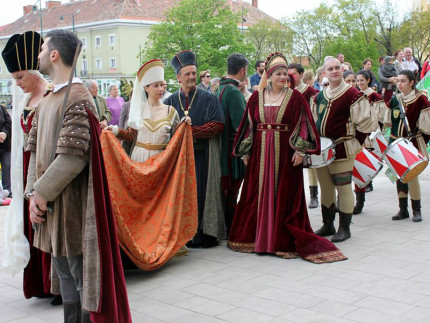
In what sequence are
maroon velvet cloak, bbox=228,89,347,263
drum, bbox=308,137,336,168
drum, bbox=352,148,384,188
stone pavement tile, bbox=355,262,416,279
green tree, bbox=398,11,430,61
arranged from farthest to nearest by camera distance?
green tree, bbox=398,11,430,61
drum, bbox=352,148,384,188
drum, bbox=308,137,336,168
maroon velvet cloak, bbox=228,89,347,263
stone pavement tile, bbox=355,262,416,279

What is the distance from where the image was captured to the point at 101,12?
226 feet

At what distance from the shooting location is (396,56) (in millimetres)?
15828

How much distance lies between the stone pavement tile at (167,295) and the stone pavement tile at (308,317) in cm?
93

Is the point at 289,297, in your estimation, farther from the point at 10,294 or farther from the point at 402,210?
the point at 402,210

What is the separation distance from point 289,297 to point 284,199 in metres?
1.49

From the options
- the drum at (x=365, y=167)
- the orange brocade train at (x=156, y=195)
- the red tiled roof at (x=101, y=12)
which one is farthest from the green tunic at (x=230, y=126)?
the red tiled roof at (x=101, y=12)

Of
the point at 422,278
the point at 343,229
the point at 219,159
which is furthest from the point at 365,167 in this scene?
the point at 422,278

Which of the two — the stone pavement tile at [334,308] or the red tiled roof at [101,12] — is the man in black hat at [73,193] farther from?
Result: the red tiled roof at [101,12]

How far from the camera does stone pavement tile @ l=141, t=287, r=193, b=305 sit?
5.11m

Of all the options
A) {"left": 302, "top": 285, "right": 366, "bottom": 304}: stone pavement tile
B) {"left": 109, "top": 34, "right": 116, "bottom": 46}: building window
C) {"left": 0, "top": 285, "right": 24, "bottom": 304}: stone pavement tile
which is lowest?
{"left": 0, "top": 285, "right": 24, "bottom": 304}: stone pavement tile

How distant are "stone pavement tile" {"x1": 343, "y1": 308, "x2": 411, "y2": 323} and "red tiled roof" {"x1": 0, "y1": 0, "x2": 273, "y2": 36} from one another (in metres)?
59.2

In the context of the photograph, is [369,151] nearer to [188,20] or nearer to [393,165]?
[393,165]

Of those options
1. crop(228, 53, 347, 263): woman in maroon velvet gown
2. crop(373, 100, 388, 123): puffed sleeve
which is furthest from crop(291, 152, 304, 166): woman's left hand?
crop(373, 100, 388, 123): puffed sleeve

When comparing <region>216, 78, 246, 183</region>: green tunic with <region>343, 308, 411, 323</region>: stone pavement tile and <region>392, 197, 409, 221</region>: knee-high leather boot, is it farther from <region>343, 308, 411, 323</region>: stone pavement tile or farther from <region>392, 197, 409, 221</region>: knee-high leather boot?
<region>343, 308, 411, 323</region>: stone pavement tile
